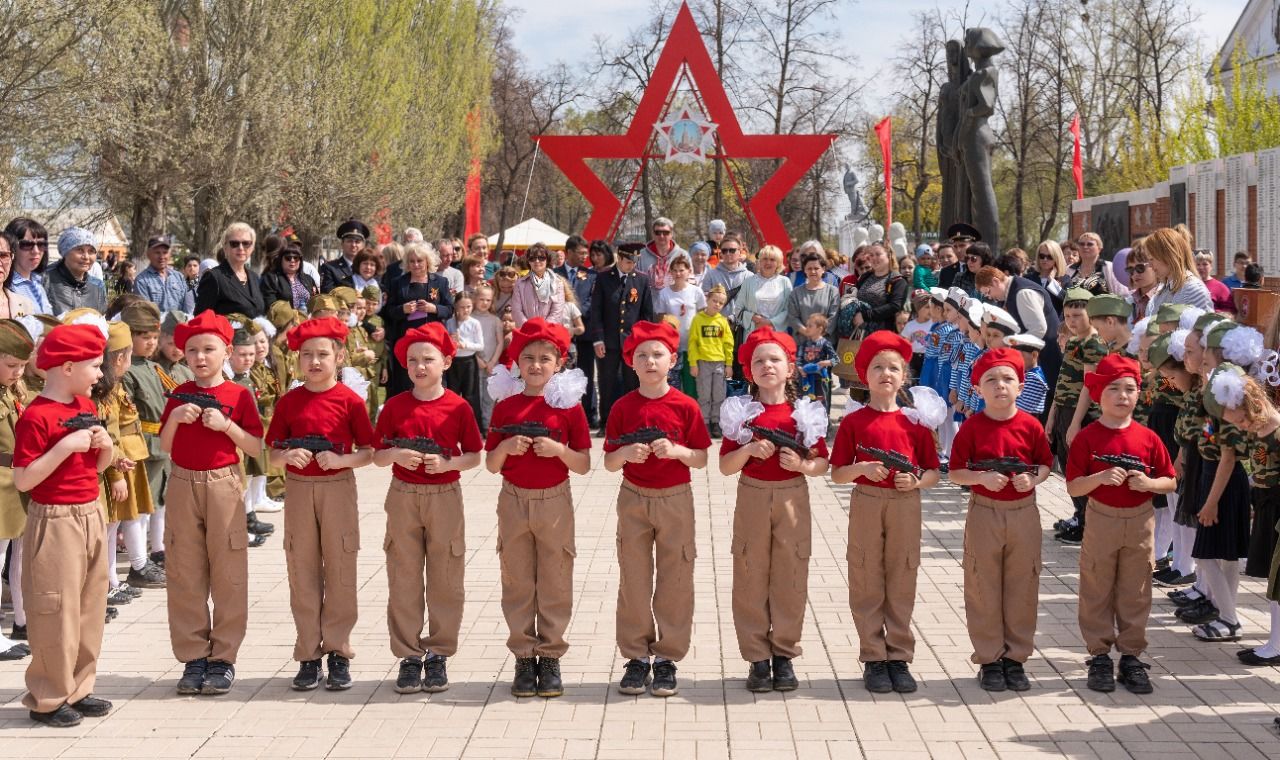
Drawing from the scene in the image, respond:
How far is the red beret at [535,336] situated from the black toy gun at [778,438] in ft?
2.95

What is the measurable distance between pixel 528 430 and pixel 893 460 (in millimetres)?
1531

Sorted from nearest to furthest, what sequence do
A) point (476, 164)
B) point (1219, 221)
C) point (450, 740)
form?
1. point (450, 740)
2. point (1219, 221)
3. point (476, 164)

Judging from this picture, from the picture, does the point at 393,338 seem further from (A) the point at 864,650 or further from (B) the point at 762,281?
(A) the point at 864,650

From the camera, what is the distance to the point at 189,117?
65.0 feet

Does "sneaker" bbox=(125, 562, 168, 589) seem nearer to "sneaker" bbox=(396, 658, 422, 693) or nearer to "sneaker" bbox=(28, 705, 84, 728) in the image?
"sneaker" bbox=(28, 705, 84, 728)

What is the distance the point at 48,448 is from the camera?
198 inches

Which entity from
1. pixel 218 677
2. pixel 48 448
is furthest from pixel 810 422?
pixel 48 448

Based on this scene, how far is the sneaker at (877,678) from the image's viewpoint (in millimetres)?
5371

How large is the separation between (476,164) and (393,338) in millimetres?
30021

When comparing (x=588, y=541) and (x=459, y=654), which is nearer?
(x=459, y=654)

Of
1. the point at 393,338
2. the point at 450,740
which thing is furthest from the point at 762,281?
the point at 450,740

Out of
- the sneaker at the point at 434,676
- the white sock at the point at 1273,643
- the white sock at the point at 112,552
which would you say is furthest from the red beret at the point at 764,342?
the white sock at the point at 112,552

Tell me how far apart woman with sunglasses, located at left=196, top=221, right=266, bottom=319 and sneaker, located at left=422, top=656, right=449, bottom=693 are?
512 cm

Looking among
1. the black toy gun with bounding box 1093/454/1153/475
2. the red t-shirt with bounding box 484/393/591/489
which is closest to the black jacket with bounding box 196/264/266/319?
the red t-shirt with bounding box 484/393/591/489
